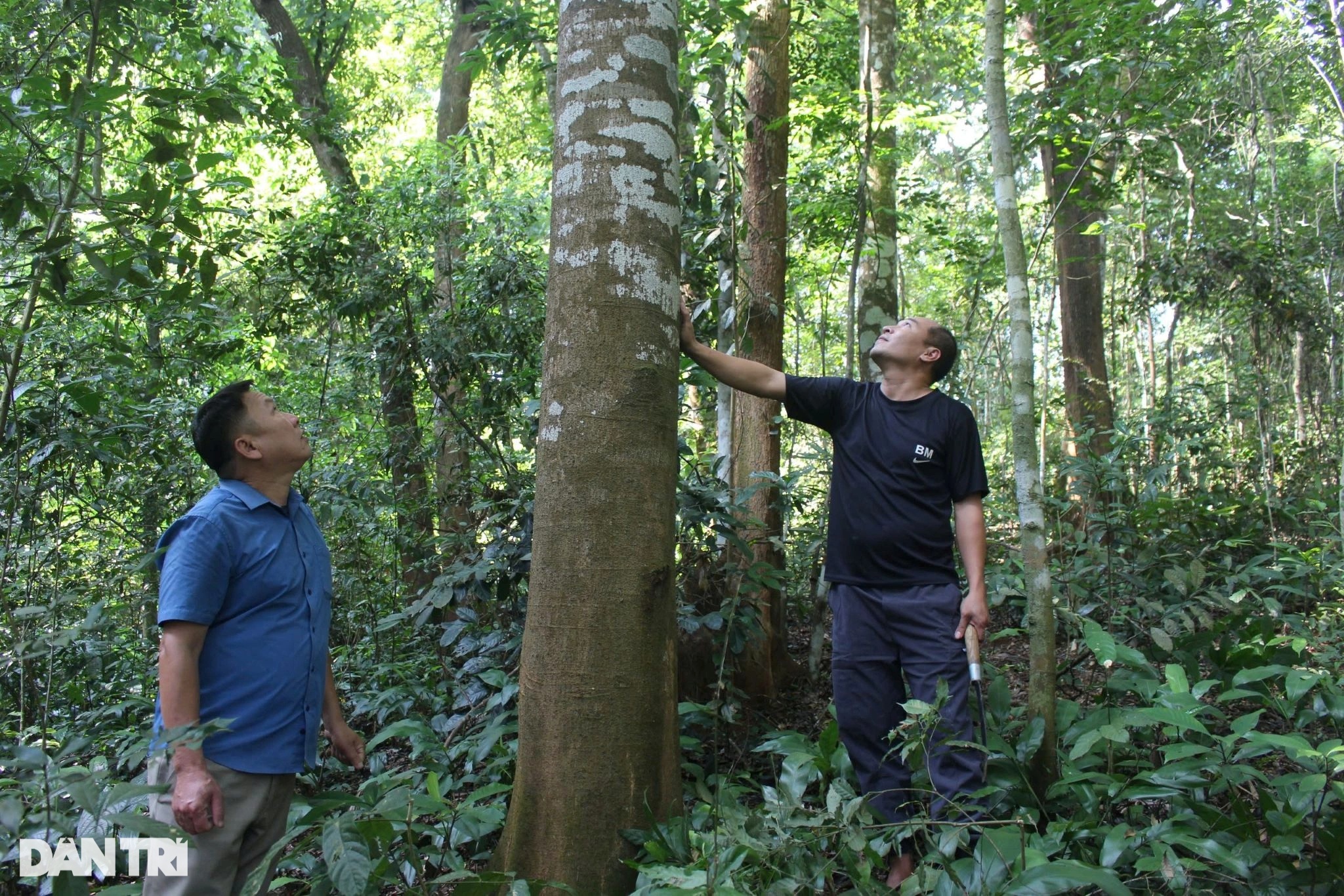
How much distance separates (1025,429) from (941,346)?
45 centimetres

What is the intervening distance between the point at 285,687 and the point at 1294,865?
2.87 metres

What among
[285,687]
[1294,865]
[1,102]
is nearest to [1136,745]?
[1294,865]

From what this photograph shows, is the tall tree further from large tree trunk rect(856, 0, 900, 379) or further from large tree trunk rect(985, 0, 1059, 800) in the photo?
large tree trunk rect(985, 0, 1059, 800)

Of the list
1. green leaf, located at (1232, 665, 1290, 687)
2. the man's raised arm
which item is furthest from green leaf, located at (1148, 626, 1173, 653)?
the man's raised arm

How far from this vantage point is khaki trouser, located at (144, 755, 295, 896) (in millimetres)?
2156

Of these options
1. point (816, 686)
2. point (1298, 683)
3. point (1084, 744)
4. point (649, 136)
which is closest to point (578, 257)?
point (649, 136)

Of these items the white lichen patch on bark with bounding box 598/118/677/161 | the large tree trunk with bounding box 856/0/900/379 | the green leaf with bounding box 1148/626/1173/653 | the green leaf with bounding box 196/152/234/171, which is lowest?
the green leaf with bounding box 1148/626/1173/653

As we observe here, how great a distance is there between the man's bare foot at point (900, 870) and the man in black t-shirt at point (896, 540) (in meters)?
0.06

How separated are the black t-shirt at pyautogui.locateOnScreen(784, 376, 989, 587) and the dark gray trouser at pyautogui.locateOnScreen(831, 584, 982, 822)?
0.08 metres

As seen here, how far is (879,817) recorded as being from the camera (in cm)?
287

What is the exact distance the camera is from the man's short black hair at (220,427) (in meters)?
2.44

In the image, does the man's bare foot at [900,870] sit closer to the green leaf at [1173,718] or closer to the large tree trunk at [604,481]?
the large tree trunk at [604,481]

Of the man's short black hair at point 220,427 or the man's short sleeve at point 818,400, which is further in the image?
the man's short sleeve at point 818,400

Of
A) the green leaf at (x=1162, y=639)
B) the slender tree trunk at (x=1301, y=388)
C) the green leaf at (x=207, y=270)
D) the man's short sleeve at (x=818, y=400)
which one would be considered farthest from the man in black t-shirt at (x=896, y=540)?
the slender tree trunk at (x=1301, y=388)
